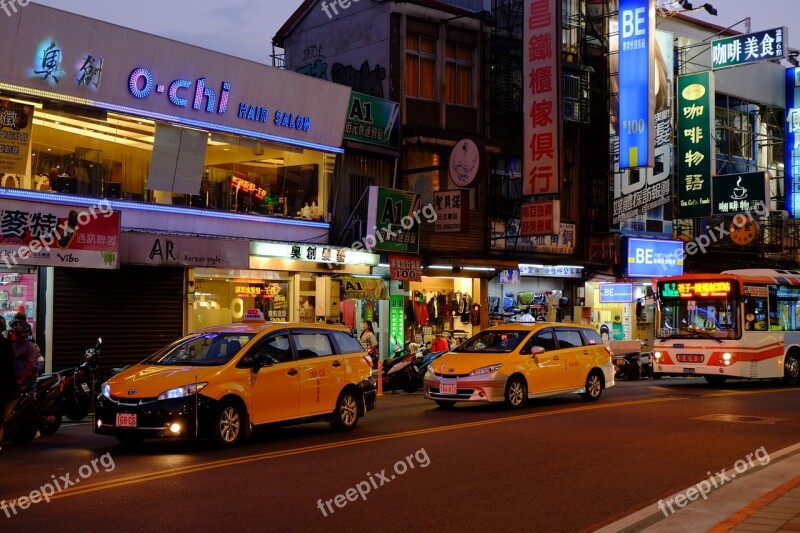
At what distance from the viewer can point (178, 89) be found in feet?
75.2

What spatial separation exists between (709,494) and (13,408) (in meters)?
8.80

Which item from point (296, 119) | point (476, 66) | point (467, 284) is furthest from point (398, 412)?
point (476, 66)

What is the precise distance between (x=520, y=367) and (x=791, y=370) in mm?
10557

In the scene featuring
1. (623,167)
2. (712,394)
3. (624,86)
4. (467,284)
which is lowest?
(712,394)

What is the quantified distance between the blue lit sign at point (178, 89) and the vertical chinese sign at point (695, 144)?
21.8 metres

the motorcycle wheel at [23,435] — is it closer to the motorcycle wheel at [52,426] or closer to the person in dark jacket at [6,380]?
the motorcycle wheel at [52,426]

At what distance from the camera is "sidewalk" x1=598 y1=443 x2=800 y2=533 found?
312 inches

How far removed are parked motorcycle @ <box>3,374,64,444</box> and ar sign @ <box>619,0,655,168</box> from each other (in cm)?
2505

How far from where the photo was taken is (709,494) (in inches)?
382

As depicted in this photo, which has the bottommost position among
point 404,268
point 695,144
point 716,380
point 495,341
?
point 716,380

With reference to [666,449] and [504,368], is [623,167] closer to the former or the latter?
[504,368]

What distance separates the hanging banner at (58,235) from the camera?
18609mm

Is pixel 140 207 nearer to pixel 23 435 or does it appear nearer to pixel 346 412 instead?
pixel 23 435

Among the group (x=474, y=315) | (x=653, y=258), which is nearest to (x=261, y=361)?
(x=474, y=315)
